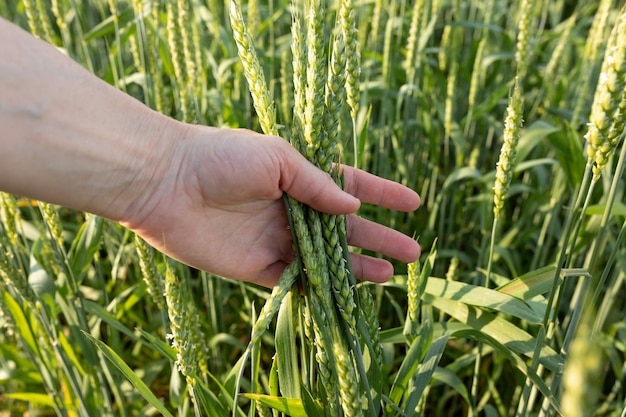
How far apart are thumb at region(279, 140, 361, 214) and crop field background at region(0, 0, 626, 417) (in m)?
0.11

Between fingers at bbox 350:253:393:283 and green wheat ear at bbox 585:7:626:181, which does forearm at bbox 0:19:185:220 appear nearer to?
fingers at bbox 350:253:393:283

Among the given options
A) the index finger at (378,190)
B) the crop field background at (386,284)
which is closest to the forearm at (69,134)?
the crop field background at (386,284)

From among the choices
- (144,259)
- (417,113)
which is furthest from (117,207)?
(417,113)

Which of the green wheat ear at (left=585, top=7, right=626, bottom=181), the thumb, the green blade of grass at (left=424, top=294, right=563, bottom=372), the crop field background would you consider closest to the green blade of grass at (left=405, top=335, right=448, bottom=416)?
the crop field background

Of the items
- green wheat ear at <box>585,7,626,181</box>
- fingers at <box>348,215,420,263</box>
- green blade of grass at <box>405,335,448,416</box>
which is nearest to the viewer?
green wheat ear at <box>585,7,626,181</box>

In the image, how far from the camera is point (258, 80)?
946 mm

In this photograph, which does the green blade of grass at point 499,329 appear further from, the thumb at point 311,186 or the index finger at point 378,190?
the thumb at point 311,186

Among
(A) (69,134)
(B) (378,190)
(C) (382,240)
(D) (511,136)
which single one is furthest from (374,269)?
(A) (69,134)

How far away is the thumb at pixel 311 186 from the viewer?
3.24 feet

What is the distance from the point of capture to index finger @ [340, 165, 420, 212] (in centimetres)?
131

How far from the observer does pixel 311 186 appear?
3.24 feet

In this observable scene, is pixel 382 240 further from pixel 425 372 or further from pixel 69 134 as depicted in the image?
pixel 69 134

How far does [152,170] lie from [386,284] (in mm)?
660

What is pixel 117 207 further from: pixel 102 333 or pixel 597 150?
pixel 102 333
